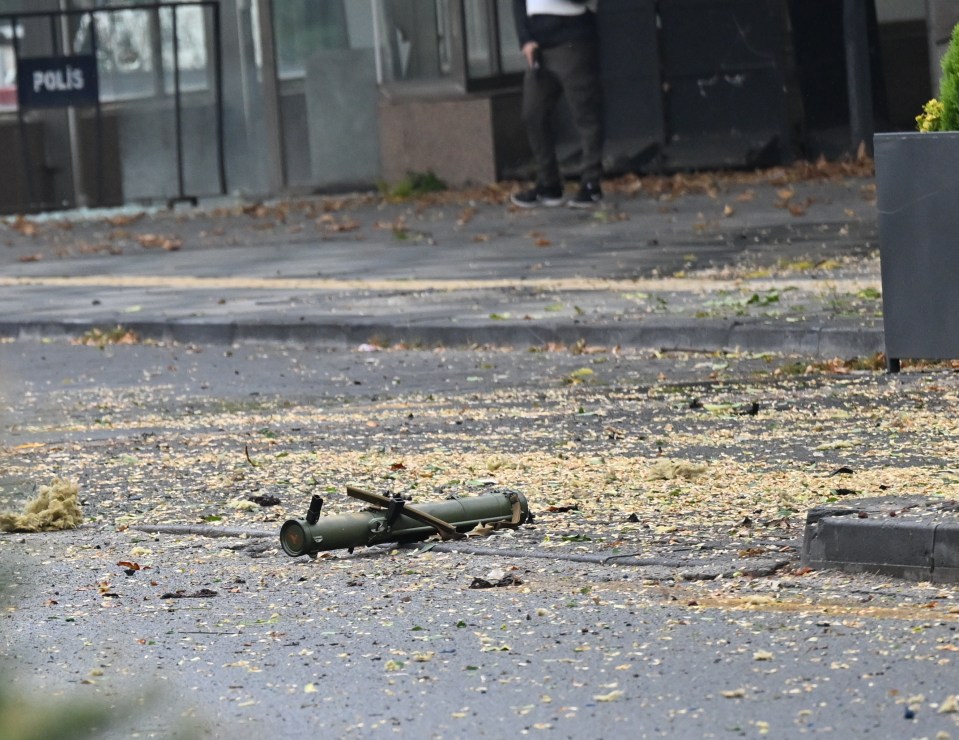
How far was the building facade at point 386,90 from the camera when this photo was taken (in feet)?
59.3

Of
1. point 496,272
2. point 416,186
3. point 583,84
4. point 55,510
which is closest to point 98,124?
point 416,186

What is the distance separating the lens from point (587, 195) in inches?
643

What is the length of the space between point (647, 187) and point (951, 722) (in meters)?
14.4

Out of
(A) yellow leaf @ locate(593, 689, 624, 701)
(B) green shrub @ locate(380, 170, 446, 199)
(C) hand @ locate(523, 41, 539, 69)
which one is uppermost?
(C) hand @ locate(523, 41, 539, 69)

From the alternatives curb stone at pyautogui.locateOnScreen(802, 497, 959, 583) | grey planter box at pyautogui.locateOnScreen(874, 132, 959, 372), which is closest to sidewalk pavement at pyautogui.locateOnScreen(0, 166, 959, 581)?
grey planter box at pyautogui.locateOnScreen(874, 132, 959, 372)

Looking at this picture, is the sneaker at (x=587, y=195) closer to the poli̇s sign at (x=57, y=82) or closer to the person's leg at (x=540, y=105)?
the person's leg at (x=540, y=105)

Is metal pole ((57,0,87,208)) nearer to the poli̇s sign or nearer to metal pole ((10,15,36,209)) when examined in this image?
metal pole ((10,15,36,209))

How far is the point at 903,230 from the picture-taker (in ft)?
26.6

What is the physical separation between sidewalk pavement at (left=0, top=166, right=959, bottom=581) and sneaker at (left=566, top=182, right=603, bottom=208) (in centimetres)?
15

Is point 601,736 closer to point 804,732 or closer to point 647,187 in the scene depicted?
point 804,732

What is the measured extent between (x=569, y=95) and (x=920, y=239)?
7.88m

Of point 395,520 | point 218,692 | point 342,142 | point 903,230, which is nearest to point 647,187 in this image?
point 342,142

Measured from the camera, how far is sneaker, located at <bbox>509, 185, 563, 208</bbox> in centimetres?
1659

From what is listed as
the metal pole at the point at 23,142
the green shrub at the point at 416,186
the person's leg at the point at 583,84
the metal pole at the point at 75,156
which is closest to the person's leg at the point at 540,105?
the person's leg at the point at 583,84
